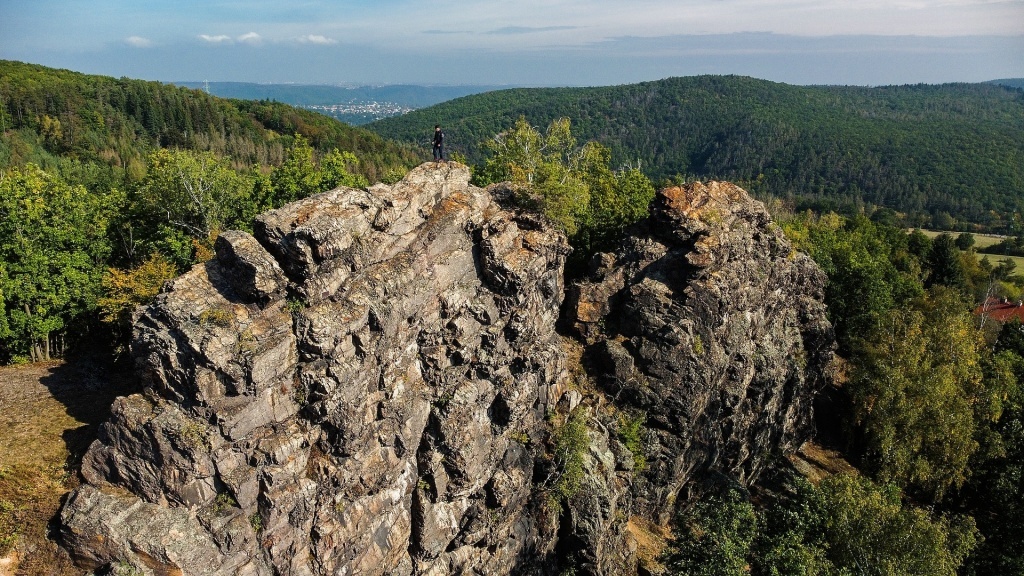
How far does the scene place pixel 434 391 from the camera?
2567 cm

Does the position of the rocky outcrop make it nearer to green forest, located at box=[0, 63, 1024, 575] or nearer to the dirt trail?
green forest, located at box=[0, 63, 1024, 575]

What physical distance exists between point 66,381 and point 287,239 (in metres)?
15.9

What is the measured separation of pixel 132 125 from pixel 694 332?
12687 cm

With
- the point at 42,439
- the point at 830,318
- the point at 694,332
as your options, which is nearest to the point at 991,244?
the point at 830,318

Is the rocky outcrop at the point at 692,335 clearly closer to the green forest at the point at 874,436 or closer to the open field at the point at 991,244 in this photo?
the green forest at the point at 874,436

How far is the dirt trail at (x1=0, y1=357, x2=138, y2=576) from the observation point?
18.5 m

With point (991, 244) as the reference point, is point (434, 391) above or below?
above

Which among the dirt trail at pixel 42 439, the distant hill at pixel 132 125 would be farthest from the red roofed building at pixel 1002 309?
the distant hill at pixel 132 125

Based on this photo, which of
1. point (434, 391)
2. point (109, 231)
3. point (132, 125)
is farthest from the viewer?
point (132, 125)

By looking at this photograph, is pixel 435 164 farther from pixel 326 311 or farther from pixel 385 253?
pixel 326 311

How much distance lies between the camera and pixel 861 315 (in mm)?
49719

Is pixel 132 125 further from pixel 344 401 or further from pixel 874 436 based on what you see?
pixel 874 436

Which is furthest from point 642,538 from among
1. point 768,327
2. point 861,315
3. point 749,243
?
point 861,315

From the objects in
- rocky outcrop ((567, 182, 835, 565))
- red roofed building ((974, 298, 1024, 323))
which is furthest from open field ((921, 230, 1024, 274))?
rocky outcrop ((567, 182, 835, 565))
